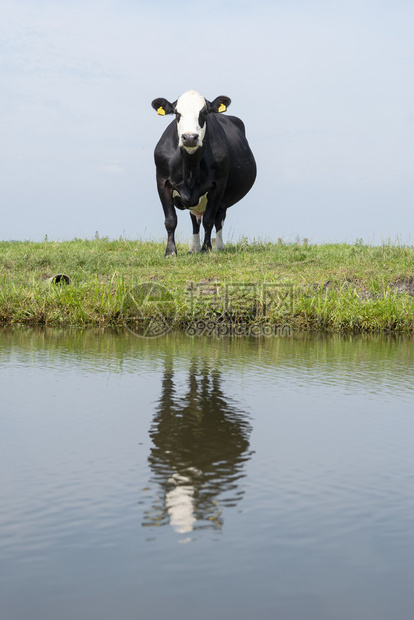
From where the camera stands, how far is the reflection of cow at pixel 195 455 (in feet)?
8.65

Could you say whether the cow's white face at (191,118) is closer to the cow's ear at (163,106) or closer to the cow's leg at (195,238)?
the cow's ear at (163,106)

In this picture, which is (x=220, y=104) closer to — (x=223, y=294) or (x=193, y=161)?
(x=193, y=161)

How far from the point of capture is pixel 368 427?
157 inches

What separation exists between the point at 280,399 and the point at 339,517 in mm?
2127

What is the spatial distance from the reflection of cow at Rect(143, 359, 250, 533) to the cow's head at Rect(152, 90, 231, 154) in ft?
21.3

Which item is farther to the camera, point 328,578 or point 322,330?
point 322,330

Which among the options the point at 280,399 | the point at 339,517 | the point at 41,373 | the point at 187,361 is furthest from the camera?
the point at 187,361

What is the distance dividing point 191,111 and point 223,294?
370 centimetres

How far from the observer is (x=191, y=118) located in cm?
1134

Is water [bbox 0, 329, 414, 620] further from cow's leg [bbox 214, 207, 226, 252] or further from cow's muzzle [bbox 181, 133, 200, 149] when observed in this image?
cow's leg [bbox 214, 207, 226, 252]

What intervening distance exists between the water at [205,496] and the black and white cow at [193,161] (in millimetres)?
6491

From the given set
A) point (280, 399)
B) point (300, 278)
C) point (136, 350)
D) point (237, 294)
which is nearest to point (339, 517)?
point (280, 399)

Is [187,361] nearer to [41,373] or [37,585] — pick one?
[41,373]

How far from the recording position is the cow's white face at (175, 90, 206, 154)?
36.0 feet
